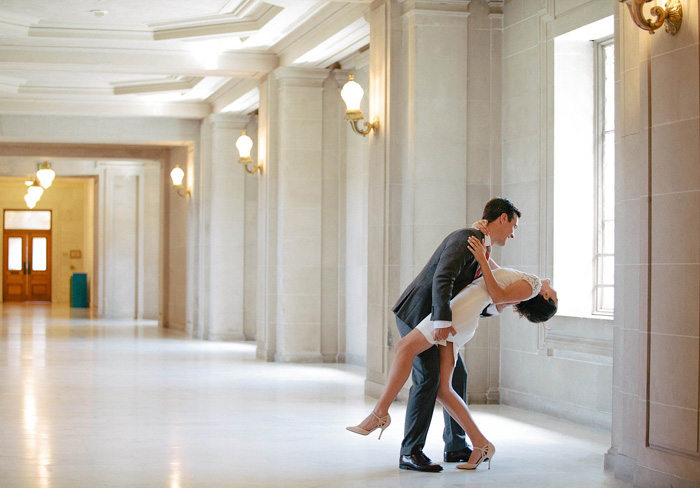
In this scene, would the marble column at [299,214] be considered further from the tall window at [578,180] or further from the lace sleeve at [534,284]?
the lace sleeve at [534,284]

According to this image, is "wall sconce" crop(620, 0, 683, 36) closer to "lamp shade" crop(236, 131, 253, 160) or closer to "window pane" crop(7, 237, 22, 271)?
"lamp shade" crop(236, 131, 253, 160)

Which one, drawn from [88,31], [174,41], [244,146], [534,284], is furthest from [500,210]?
[244,146]

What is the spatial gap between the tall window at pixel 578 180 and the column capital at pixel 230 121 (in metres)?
9.08

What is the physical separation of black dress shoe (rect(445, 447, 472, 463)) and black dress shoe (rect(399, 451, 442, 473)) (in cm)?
31

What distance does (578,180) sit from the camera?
801cm

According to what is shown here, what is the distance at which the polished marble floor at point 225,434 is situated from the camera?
5.39 metres

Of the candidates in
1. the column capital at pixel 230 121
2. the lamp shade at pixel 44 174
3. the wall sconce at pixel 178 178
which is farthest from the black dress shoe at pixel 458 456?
the lamp shade at pixel 44 174

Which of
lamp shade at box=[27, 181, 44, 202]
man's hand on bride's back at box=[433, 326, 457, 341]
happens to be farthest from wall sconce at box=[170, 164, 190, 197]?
man's hand on bride's back at box=[433, 326, 457, 341]

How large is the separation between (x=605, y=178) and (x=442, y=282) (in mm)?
3200

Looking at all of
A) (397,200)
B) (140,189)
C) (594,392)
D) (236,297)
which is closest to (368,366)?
(397,200)

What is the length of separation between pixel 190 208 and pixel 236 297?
2264 mm

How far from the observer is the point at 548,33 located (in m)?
8.07

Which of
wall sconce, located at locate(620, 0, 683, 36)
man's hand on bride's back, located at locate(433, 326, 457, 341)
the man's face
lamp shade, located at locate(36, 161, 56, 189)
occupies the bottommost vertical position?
man's hand on bride's back, located at locate(433, 326, 457, 341)

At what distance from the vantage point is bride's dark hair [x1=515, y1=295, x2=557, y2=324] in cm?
543
